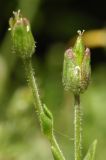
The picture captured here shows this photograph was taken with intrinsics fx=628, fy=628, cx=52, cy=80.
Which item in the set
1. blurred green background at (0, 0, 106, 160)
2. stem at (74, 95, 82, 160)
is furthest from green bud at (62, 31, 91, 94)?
blurred green background at (0, 0, 106, 160)

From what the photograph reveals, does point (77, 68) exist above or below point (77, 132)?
above

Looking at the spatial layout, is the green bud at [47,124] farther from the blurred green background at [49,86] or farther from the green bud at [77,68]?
the blurred green background at [49,86]

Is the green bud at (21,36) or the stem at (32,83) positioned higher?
the green bud at (21,36)

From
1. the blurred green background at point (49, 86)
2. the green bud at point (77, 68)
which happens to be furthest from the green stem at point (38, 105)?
the blurred green background at point (49, 86)

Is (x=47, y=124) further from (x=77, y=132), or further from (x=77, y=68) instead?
(x=77, y=68)

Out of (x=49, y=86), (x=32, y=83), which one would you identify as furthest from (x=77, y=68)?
(x=49, y=86)
